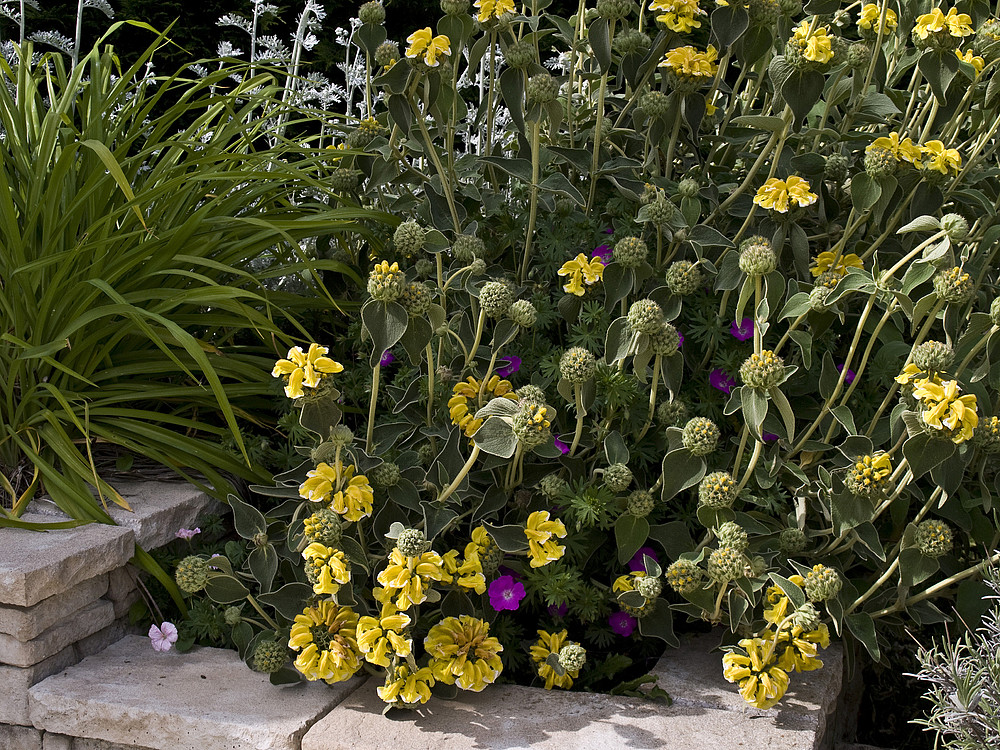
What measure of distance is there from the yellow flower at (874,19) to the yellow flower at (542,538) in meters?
1.18

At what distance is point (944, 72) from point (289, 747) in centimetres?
167

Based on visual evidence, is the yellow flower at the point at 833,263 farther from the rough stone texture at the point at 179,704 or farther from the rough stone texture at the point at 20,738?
the rough stone texture at the point at 20,738

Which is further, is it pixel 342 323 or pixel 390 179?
pixel 342 323

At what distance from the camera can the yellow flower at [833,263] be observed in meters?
1.73

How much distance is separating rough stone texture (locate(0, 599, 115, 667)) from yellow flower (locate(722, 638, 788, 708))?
1.16 meters

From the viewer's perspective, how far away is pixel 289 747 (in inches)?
55.5

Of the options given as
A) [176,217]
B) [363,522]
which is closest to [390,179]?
[176,217]

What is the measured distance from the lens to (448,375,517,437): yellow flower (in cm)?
161

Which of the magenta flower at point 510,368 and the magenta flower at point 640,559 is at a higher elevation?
the magenta flower at point 510,368

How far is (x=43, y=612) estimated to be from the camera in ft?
5.23

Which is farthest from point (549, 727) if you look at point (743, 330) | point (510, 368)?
point (743, 330)

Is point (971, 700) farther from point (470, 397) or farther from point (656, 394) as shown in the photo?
point (470, 397)

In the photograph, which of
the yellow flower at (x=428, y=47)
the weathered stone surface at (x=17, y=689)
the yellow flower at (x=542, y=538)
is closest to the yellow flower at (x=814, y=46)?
the yellow flower at (x=428, y=47)

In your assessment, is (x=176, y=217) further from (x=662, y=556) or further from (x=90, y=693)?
(x=662, y=556)
